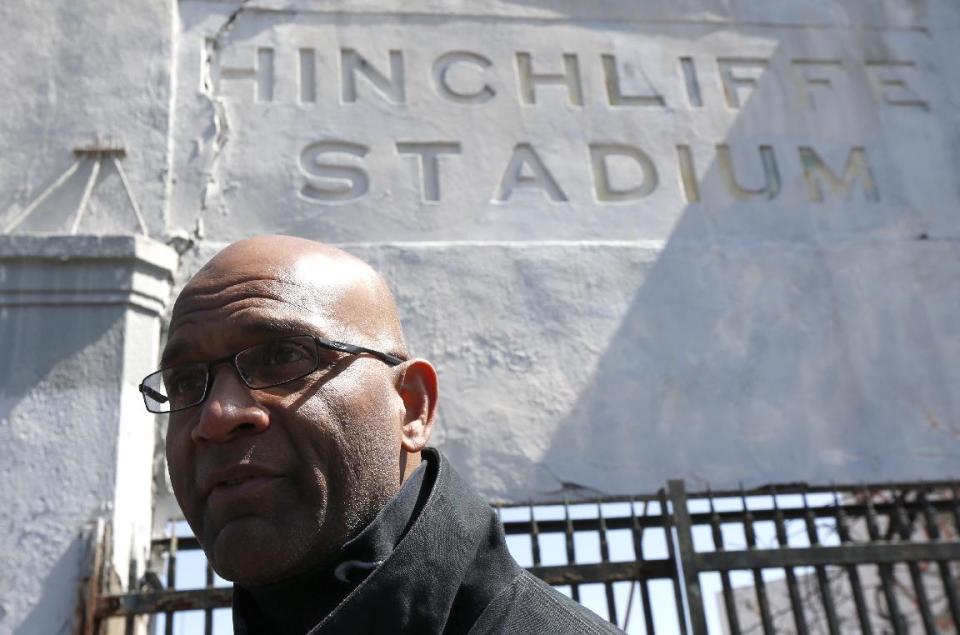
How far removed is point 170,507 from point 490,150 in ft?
7.19

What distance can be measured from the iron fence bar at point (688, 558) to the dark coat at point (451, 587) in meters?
1.94

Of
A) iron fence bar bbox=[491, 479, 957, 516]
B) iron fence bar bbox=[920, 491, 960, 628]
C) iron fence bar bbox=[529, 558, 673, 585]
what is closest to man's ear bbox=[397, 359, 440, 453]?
iron fence bar bbox=[529, 558, 673, 585]

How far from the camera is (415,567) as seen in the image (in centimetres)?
140

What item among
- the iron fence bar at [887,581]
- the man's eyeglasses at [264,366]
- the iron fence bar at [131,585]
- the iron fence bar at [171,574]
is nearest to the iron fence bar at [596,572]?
the iron fence bar at [887,581]

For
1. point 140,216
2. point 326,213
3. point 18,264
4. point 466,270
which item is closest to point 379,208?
point 326,213

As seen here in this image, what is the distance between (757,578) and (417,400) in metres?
2.30

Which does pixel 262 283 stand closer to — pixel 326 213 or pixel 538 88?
pixel 326 213

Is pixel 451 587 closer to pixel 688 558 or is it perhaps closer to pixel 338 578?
pixel 338 578

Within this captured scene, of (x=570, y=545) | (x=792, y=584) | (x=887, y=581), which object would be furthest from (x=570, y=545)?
(x=887, y=581)

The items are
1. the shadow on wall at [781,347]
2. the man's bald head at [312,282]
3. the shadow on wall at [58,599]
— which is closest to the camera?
the man's bald head at [312,282]

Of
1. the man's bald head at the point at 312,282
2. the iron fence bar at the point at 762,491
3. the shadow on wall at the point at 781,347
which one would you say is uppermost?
the shadow on wall at the point at 781,347

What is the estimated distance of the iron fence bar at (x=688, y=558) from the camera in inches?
134

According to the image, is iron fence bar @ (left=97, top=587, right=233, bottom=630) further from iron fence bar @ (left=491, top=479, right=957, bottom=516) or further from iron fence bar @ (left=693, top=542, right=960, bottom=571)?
iron fence bar @ (left=693, top=542, right=960, bottom=571)

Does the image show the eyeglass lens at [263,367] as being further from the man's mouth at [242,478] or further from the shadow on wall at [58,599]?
the shadow on wall at [58,599]
